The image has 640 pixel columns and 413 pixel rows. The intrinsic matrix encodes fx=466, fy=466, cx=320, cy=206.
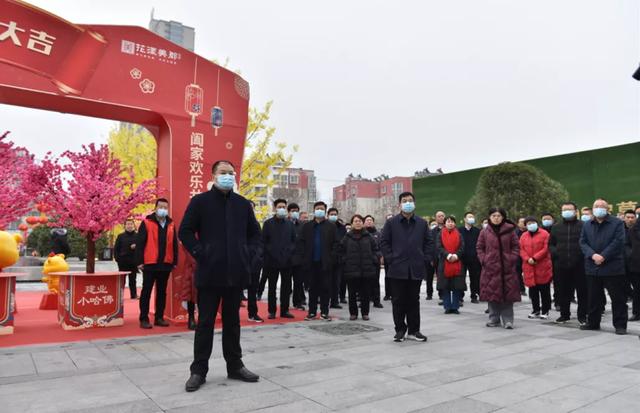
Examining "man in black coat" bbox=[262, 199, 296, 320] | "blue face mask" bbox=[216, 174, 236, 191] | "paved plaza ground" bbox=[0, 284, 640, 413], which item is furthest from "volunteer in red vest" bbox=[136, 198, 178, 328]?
"blue face mask" bbox=[216, 174, 236, 191]

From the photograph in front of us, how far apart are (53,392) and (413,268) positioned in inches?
153

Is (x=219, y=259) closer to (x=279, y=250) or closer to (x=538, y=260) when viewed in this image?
(x=279, y=250)

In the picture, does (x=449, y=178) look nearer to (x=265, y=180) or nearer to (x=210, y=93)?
(x=265, y=180)

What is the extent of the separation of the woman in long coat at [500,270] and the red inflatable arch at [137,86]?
420 cm

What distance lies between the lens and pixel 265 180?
53.6ft

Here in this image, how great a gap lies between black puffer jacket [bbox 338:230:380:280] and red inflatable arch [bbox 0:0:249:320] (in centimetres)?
230

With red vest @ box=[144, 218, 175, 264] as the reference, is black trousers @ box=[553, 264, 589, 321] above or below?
below

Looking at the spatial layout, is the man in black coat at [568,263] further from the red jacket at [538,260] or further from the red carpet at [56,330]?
the red carpet at [56,330]

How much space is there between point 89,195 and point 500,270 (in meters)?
5.93

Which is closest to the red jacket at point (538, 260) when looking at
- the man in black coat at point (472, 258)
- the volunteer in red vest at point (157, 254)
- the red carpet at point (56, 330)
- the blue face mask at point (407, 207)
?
the man in black coat at point (472, 258)

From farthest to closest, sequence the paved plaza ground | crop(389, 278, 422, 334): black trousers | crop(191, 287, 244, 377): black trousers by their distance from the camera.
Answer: crop(389, 278, 422, 334): black trousers, crop(191, 287, 244, 377): black trousers, the paved plaza ground

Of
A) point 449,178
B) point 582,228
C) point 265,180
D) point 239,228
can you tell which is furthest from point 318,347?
point 449,178

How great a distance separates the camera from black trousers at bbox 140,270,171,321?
6609 millimetres

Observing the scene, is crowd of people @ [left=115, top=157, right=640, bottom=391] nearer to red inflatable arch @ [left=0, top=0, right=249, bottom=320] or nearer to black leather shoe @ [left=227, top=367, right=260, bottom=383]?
black leather shoe @ [left=227, top=367, right=260, bottom=383]
